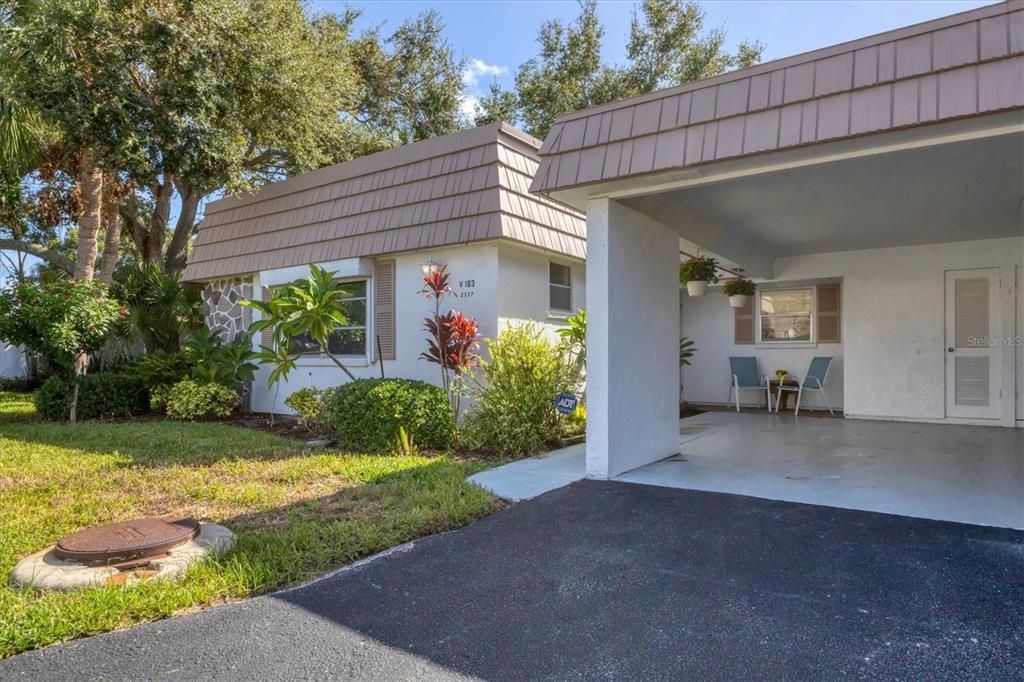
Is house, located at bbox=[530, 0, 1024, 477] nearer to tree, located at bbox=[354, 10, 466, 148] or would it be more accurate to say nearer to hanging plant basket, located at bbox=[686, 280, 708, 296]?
hanging plant basket, located at bbox=[686, 280, 708, 296]

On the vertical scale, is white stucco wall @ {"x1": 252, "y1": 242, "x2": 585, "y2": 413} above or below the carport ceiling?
below

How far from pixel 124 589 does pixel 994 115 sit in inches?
202

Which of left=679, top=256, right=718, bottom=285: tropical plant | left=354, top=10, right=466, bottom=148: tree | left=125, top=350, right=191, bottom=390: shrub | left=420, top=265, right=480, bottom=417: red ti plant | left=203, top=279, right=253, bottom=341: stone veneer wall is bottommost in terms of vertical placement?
left=125, top=350, right=191, bottom=390: shrub

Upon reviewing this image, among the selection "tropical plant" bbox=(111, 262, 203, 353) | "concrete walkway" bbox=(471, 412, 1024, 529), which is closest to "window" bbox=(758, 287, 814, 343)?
"concrete walkway" bbox=(471, 412, 1024, 529)

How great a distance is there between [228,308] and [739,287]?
880 centimetres

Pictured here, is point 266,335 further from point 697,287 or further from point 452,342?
point 697,287

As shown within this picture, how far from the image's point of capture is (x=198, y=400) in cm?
894

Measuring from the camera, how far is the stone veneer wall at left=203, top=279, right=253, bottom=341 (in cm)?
1020

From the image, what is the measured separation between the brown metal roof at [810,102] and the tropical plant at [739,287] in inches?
222

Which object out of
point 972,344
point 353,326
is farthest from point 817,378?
point 353,326

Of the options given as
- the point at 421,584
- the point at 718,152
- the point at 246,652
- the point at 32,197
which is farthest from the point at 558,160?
the point at 32,197

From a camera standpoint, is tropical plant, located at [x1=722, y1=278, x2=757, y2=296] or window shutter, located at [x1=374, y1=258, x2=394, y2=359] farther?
tropical plant, located at [x1=722, y1=278, x2=757, y2=296]

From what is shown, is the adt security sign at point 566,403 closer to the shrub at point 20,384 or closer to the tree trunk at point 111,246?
the tree trunk at point 111,246

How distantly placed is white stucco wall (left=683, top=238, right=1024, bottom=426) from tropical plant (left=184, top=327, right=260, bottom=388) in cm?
870
